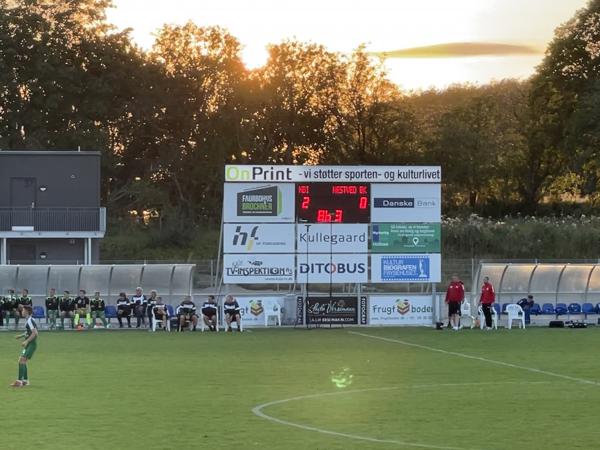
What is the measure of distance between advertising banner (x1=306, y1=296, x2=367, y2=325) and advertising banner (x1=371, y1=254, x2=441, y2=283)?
61.5 inches

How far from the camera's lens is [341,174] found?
39406mm

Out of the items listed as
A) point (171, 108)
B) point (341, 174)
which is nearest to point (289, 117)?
point (171, 108)

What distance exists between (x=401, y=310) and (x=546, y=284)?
6.09m

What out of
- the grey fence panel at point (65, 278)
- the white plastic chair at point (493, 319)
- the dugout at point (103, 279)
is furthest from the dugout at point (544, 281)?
the grey fence panel at point (65, 278)

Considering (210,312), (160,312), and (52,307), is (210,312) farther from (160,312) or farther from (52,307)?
(52,307)

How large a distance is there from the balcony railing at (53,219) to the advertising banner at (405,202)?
2090cm

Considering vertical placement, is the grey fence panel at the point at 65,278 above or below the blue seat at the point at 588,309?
above

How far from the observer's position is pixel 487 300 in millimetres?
39750

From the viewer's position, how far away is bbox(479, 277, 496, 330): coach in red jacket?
3950 cm

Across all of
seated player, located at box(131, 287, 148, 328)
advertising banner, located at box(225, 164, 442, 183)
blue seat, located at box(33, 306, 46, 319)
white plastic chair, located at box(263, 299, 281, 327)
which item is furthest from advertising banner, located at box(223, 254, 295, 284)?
blue seat, located at box(33, 306, 46, 319)

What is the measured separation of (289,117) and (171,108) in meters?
8.48

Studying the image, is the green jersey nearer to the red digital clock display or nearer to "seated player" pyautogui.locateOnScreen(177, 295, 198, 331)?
"seated player" pyautogui.locateOnScreen(177, 295, 198, 331)

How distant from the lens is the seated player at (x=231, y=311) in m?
A: 39.3

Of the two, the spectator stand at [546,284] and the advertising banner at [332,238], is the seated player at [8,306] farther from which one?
the spectator stand at [546,284]
